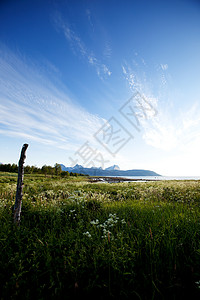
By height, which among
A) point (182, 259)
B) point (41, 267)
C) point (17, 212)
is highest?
point (17, 212)

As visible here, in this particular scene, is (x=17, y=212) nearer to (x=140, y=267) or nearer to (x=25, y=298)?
(x=25, y=298)

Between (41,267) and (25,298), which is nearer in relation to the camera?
(25,298)

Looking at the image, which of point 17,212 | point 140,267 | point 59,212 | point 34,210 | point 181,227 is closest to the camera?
point 140,267

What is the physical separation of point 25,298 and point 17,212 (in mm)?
2342

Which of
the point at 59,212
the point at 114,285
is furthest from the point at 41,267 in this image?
the point at 59,212

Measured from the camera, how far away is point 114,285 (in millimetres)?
1914

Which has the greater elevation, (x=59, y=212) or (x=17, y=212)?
(x=17, y=212)

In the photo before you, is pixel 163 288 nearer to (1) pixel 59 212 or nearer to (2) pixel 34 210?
(1) pixel 59 212

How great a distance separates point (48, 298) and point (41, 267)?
627 millimetres

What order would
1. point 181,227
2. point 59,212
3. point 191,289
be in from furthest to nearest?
point 59,212
point 181,227
point 191,289

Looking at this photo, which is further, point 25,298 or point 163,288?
point 163,288

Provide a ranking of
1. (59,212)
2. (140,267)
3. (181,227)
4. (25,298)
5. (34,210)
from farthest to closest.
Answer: (34,210), (59,212), (181,227), (140,267), (25,298)

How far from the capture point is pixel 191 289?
1.81 meters

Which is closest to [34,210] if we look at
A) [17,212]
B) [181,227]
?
[17,212]
